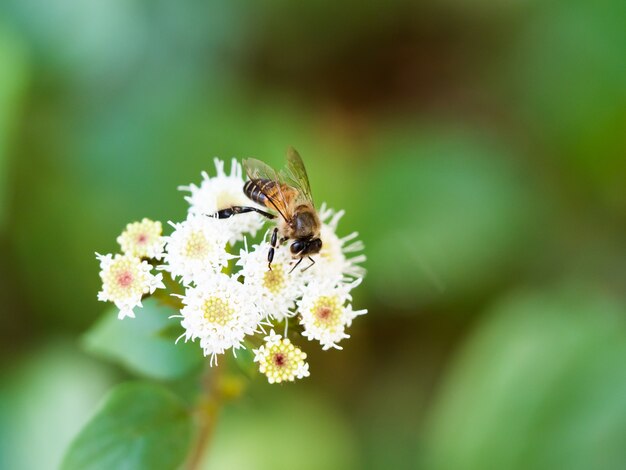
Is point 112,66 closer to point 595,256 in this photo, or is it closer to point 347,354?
point 347,354

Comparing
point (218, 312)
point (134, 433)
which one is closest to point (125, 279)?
point (218, 312)

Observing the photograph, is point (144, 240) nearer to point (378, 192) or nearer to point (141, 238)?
point (141, 238)

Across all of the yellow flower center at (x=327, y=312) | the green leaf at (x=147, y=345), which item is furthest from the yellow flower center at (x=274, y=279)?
the green leaf at (x=147, y=345)

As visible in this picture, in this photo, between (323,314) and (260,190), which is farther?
(260,190)

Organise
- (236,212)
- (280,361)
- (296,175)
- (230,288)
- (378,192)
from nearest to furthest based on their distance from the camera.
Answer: (280,361) → (230,288) → (236,212) → (296,175) → (378,192)

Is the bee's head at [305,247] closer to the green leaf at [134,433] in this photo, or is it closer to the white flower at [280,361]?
the white flower at [280,361]

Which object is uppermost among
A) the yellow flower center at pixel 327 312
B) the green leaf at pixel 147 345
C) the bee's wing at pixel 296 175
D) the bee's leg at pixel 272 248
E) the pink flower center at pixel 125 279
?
the bee's wing at pixel 296 175

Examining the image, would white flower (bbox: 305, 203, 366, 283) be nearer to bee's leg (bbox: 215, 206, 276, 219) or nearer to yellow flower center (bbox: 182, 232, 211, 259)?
bee's leg (bbox: 215, 206, 276, 219)
